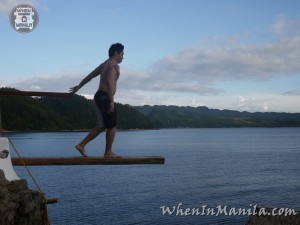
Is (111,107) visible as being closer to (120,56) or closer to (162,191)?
(120,56)

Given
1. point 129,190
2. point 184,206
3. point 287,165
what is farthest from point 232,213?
point 287,165

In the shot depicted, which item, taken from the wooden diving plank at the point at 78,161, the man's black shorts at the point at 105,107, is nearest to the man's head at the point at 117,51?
the man's black shorts at the point at 105,107

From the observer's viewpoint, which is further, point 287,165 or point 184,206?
point 287,165

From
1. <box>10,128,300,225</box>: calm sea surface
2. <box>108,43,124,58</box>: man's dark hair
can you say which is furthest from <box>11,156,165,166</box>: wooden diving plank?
<box>10,128,300,225</box>: calm sea surface

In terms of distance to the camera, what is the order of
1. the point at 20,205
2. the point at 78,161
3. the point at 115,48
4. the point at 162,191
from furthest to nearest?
the point at 162,191 → the point at 115,48 → the point at 78,161 → the point at 20,205

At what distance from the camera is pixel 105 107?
25.4ft

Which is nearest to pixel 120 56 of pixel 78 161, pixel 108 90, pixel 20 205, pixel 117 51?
pixel 117 51

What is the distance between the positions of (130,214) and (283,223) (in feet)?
122

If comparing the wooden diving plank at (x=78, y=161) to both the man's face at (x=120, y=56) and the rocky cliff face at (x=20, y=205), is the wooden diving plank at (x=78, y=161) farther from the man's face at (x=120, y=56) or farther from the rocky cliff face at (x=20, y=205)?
the man's face at (x=120, y=56)

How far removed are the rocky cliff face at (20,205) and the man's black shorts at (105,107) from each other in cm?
230

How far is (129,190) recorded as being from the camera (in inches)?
2131

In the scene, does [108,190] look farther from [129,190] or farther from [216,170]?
[216,170]

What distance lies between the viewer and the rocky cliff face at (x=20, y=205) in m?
5.23

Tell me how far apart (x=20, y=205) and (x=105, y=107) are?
113 inches
